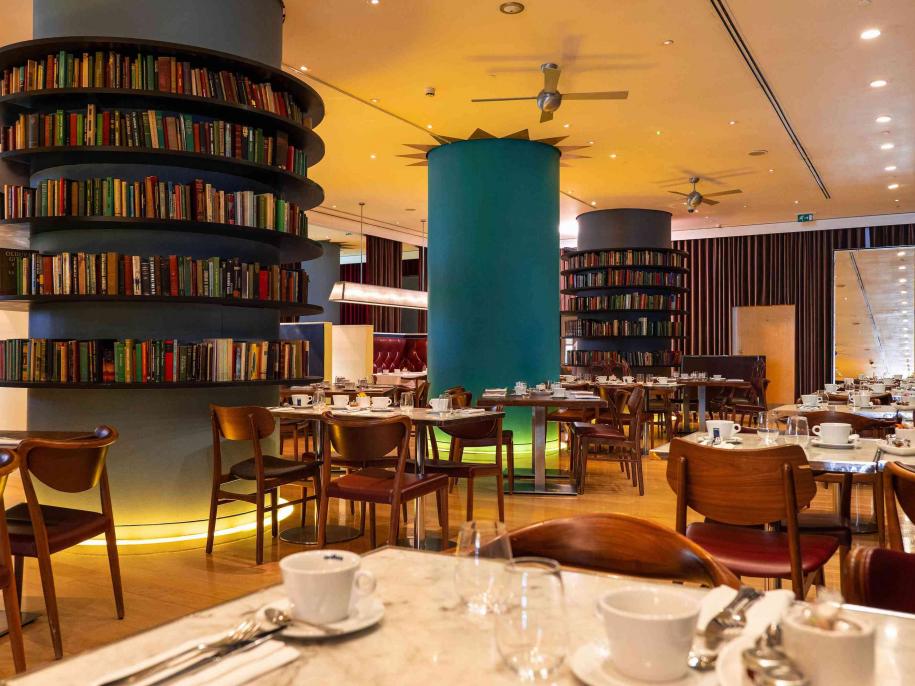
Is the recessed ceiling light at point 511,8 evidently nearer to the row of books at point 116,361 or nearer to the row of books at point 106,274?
the row of books at point 106,274

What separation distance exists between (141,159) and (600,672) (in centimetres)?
470

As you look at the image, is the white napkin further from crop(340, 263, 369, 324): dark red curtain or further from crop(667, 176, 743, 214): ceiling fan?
crop(340, 263, 369, 324): dark red curtain

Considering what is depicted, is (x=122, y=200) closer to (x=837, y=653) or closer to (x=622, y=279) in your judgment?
(x=837, y=653)

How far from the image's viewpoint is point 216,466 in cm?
462

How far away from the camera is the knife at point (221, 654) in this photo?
833 millimetres

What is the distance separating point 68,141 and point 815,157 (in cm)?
913

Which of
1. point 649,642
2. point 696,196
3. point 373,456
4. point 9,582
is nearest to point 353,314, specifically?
point 696,196

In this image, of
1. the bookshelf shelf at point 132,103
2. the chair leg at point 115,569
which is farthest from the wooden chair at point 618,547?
the bookshelf shelf at point 132,103

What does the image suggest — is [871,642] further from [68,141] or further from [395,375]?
[395,375]

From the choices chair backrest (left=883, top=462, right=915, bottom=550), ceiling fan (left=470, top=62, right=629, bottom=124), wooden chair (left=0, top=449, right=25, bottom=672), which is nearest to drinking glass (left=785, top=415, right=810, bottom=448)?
chair backrest (left=883, top=462, right=915, bottom=550)

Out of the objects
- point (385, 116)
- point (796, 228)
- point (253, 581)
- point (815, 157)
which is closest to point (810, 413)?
point (253, 581)

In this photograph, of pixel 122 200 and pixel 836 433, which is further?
pixel 122 200

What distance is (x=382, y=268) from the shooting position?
16688 mm

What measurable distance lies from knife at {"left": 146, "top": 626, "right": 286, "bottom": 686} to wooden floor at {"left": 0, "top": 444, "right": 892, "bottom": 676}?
180 cm
